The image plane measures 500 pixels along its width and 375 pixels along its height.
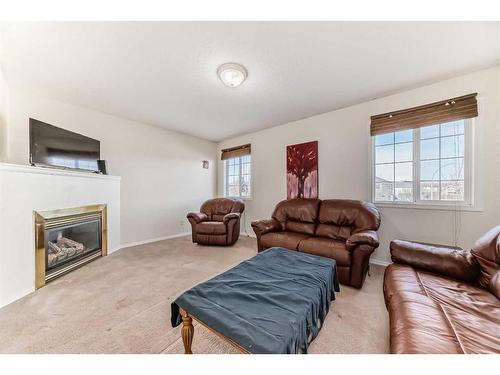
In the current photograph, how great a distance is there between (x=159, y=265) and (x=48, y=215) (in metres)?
1.41

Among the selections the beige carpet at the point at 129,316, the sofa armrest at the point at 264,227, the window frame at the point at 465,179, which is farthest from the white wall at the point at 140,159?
the window frame at the point at 465,179

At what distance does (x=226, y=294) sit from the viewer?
117 centimetres

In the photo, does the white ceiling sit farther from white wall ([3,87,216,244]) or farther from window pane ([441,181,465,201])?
window pane ([441,181,465,201])

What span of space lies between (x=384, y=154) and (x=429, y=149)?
48 centimetres

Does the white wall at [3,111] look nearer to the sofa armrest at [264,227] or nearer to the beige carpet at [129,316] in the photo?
the beige carpet at [129,316]

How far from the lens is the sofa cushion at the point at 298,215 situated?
2.88 metres

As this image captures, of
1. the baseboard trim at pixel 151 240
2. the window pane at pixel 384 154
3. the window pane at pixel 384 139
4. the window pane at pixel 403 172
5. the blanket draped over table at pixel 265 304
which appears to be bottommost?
the baseboard trim at pixel 151 240

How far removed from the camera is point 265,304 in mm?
1088

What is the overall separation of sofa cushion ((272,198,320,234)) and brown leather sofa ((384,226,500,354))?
118cm

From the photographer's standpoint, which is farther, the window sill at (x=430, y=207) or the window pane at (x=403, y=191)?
the window pane at (x=403, y=191)

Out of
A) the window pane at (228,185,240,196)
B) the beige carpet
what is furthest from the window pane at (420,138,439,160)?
the window pane at (228,185,240,196)

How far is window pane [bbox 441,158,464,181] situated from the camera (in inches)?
87.2
